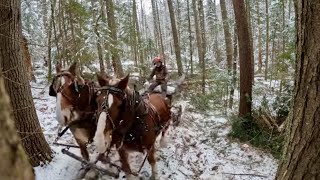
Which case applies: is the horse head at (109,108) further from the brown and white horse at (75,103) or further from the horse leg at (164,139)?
the horse leg at (164,139)

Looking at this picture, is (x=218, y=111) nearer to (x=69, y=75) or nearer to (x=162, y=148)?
(x=162, y=148)

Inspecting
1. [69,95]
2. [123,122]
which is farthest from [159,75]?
[69,95]

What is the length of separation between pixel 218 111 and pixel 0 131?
12569 mm

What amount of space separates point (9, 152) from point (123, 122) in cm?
502

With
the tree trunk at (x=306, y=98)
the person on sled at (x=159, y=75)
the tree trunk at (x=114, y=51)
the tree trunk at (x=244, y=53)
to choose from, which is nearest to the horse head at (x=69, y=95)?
the person on sled at (x=159, y=75)

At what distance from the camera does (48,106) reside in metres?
11.6

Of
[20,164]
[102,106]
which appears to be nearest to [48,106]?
[102,106]

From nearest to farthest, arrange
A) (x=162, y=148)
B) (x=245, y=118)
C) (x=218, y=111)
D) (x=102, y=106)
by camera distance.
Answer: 1. (x=102, y=106)
2. (x=162, y=148)
3. (x=245, y=118)
4. (x=218, y=111)

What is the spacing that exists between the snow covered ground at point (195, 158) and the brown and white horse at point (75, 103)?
676 mm

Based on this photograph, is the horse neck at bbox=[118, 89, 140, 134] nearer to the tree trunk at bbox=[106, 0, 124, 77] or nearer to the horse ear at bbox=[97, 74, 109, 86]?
the horse ear at bbox=[97, 74, 109, 86]

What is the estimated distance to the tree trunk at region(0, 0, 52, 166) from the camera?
5164mm

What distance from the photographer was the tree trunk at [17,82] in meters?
5.16

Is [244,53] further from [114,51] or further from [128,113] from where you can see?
[114,51]

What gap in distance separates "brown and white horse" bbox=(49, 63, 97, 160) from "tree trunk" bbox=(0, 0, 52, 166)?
44cm
